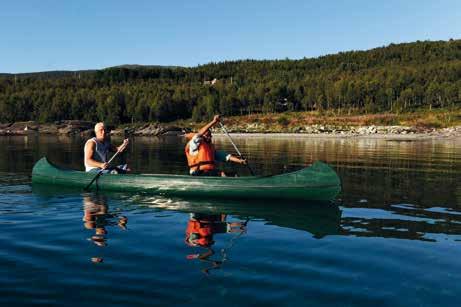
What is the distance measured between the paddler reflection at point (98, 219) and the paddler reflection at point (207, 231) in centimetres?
182

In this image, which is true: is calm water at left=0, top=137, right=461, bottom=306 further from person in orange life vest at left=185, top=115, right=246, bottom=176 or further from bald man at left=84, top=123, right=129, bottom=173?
person in orange life vest at left=185, top=115, right=246, bottom=176

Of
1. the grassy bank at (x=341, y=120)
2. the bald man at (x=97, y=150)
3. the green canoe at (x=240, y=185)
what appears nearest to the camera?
the green canoe at (x=240, y=185)

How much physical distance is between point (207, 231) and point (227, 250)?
1.92 metres

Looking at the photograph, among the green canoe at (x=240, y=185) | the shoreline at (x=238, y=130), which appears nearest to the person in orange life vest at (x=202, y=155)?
the green canoe at (x=240, y=185)

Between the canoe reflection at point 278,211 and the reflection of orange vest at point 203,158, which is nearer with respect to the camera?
the canoe reflection at point 278,211

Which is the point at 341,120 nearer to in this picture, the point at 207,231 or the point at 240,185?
the point at 240,185

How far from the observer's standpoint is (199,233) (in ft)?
37.3

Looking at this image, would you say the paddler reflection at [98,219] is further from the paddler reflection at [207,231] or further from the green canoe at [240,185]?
the paddler reflection at [207,231]

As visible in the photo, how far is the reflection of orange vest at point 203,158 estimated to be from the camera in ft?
54.2

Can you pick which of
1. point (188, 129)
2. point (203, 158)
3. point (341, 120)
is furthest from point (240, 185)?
point (188, 129)

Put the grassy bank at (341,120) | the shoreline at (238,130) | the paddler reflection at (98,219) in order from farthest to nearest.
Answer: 1. the grassy bank at (341,120)
2. the shoreline at (238,130)
3. the paddler reflection at (98,219)

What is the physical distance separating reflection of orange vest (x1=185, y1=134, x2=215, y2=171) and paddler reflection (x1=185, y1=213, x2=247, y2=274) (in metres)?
3.18

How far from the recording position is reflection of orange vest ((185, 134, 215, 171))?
1652 centimetres

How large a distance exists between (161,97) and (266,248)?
436 ft
